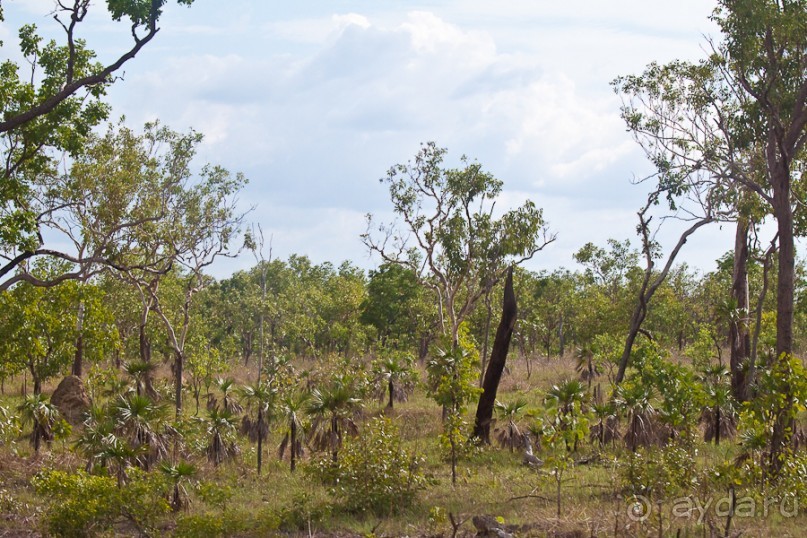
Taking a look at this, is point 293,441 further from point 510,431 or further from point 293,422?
point 510,431

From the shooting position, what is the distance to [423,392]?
148 feet

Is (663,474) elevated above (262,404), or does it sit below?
below

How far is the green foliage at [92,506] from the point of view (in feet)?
57.0

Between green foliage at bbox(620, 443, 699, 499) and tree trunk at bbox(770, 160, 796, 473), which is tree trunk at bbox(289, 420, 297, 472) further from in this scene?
tree trunk at bbox(770, 160, 796, 473)

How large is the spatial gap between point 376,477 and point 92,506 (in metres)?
6.51

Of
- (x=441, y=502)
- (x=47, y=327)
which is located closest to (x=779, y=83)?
(x=441, y=502)

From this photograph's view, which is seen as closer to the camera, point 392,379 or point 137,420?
point 137,420

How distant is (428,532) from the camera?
17797mm

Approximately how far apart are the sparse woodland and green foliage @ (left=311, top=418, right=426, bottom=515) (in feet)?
0.19

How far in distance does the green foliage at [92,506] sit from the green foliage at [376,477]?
15.0ft

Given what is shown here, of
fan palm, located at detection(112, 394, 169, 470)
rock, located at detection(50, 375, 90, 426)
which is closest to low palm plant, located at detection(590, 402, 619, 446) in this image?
fan palm, located at detection(112, 394, 169, 470)

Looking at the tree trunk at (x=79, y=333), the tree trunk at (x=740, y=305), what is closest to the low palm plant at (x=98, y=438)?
the tree trunk at (x=79, y=333)

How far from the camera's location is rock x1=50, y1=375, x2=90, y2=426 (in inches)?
1296

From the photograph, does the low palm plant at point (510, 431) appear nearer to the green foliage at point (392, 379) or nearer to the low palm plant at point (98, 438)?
the green foliage at point (392, 379)
